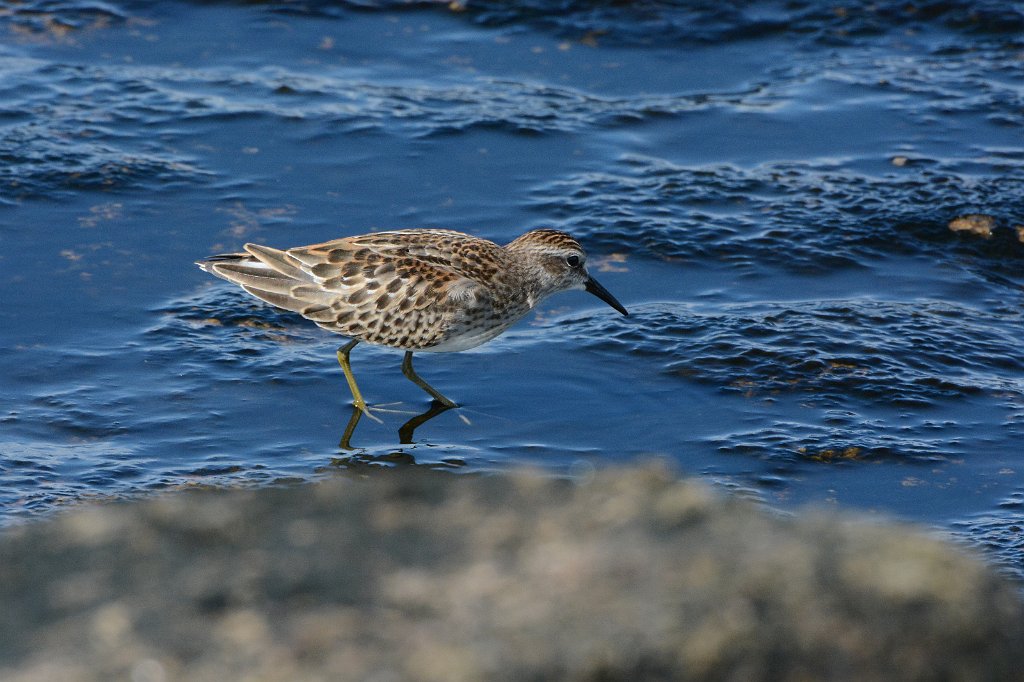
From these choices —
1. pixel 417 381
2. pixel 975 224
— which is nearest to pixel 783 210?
pixel 975 224

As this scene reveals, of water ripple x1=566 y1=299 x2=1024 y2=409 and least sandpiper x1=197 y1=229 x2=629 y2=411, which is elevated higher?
least sandpiper x1=197 y1=229 x2=629 y2=411

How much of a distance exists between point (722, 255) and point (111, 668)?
8.53 m

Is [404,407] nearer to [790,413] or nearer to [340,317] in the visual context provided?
[340,317]

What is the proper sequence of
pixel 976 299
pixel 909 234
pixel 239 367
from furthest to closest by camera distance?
1. pixel 909 234
2. pixel 976 299
3. pixel 239 367

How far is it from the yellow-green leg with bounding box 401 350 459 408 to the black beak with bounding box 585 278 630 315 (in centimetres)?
139

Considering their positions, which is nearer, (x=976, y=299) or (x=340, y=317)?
(x=340, y=317)

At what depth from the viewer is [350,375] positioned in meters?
9.31

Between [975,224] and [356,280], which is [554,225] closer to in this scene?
[356,280]

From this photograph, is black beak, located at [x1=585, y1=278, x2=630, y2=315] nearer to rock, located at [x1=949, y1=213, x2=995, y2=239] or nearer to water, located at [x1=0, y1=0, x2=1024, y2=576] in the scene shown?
water, located at [x1=0, y1=0, x2=1024, y2=576]

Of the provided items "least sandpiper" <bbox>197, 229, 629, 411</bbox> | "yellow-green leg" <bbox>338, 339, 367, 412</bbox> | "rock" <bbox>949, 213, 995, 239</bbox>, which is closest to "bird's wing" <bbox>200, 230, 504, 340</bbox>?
"least sandpiper" <bbox>197, 229, 629, 411</bbox>

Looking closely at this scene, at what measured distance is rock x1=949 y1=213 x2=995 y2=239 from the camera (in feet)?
37.9

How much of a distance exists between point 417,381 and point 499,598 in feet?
20.4

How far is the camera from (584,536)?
12.3 feet

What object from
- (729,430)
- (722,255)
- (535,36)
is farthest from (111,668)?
(535,36)
